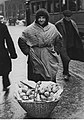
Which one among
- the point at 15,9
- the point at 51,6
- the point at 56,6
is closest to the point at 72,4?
the point at 56,6

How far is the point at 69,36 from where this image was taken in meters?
8.12

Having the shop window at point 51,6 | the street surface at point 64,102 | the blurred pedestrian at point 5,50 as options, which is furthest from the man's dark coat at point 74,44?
the shop window at point 51,6

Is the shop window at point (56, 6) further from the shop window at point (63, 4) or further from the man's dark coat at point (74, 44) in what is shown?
the man's dark coat at point (74, 44)

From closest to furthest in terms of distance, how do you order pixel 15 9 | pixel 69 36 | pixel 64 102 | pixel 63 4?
pixel 64 102, pixel 69 36, pixel 63 4, pixel 15 9

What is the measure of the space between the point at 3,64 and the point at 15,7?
173ft

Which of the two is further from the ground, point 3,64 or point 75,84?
point 3,64

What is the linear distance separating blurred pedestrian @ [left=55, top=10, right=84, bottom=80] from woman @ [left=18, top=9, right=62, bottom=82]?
2261 millimetres

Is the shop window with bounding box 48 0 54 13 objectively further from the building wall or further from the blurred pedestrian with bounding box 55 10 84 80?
the building wall

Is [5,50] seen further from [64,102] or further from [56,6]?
[56,6]

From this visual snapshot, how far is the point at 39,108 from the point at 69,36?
3429 mm

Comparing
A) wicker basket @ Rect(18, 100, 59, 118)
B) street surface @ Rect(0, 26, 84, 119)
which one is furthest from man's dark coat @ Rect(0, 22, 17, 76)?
wicker basket @ Rect(18, 100, 59, 118)

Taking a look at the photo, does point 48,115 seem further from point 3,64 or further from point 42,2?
point 42,2

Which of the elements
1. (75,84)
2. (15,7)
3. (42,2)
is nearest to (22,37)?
(75,84)

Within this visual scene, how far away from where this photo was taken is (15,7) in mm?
58688
